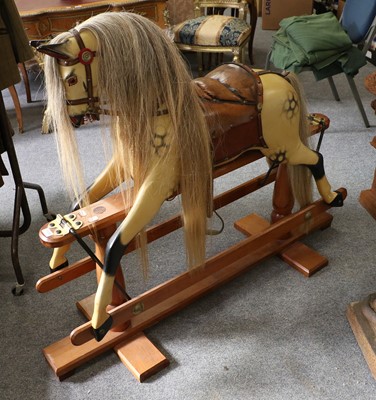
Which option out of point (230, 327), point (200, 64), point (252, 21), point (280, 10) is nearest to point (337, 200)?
point (230, 327)

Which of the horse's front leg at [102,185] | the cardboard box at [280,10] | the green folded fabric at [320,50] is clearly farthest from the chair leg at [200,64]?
the horse's front leg at [102,185]

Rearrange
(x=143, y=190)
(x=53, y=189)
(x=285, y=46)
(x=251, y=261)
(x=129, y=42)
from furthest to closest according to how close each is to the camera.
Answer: (x=285, y=46)
(x=53, y=189)
(x=251, y=261)
(x=143, y=190)
(x=129, y=42)

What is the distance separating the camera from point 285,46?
98.5 inches

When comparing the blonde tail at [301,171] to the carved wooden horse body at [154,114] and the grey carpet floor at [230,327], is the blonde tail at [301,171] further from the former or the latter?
the grey carpet floor at [230,327]

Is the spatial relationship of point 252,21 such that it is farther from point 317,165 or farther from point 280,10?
point 317,165

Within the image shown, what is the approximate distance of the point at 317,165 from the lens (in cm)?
154

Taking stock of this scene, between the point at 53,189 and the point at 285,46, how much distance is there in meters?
1.39

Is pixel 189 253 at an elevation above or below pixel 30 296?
above

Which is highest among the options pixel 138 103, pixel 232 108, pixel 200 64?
pixel 138 103

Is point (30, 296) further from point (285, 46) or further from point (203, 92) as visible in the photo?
point (285, 46)

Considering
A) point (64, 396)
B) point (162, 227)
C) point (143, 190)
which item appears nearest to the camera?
point (143, 190)

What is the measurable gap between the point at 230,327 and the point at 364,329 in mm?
389

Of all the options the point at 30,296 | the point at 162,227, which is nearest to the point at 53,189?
the point at 30,296

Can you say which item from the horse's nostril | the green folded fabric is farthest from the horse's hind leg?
the green folded fabric
